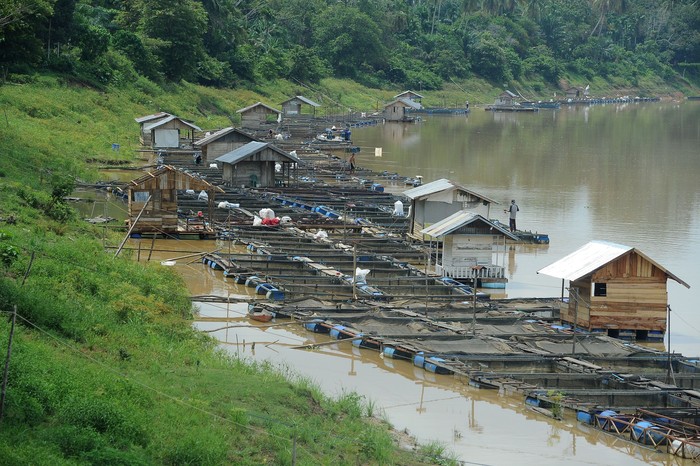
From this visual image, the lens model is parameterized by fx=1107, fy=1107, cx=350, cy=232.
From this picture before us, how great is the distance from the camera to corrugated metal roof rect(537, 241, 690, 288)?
78.1 ft

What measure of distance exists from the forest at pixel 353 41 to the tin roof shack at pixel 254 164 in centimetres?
944

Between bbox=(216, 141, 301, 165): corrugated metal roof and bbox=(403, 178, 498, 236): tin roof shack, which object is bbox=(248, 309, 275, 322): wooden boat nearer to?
bbox=(403, 178, 498, 236): tin roof shack

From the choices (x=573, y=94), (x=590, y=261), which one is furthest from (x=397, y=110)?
(x=590, y=261)

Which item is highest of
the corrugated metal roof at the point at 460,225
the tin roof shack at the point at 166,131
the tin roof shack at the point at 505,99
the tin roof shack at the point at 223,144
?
the tin roof shack at the point at 505,99

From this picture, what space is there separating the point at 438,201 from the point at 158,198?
8.33m

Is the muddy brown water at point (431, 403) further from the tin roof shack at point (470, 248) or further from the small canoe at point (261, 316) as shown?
the tin roof shack at point (470, 248)

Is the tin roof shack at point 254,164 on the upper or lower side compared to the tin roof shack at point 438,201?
upper

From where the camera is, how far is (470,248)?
29266 millimetres

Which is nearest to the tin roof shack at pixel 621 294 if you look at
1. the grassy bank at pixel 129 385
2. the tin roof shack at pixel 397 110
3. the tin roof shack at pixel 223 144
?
the grassy bank at pixel 129 385

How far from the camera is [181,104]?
68.9 m

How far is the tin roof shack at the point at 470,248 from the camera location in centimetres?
2889

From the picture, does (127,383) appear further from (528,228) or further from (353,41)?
(353,41)

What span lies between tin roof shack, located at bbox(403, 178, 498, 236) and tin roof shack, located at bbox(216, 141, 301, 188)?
9.69m

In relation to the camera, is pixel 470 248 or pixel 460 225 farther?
pixel 470 248
